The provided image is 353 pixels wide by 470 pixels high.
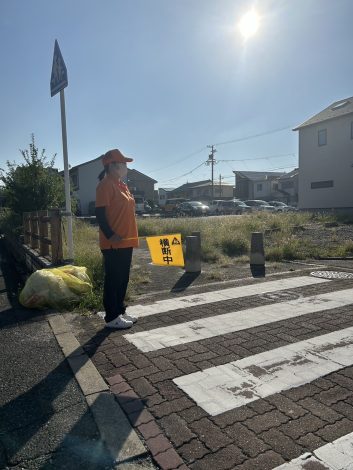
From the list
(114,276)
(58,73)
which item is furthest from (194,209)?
(114,276)

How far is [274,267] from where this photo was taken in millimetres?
8367

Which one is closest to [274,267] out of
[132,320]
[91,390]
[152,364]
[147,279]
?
[147,279]

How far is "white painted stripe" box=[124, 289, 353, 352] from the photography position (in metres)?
4.06

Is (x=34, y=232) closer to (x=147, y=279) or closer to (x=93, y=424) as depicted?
(x=147, y=279)

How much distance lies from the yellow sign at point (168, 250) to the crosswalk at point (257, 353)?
1.76m

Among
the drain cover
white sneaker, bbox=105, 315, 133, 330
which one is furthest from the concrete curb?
the drain cover

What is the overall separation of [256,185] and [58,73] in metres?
60.1

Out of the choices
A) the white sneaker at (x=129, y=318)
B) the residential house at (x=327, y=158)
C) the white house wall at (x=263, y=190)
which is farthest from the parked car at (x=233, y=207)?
the white sneaker at (x=129, y=318)

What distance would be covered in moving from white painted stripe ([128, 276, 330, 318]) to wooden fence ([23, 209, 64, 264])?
91.1 inches

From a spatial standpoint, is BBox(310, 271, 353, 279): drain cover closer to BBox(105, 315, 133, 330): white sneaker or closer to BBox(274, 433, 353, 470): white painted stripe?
BBox(105, 315, 133, 330): white sneaker

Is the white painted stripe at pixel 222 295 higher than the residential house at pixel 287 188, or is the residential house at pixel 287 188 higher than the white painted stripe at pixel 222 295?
the residential house at pixel 287 188

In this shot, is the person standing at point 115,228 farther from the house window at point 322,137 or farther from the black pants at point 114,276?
the house window at point 322,137

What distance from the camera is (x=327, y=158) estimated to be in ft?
98.2

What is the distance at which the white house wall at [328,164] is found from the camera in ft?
93.2
